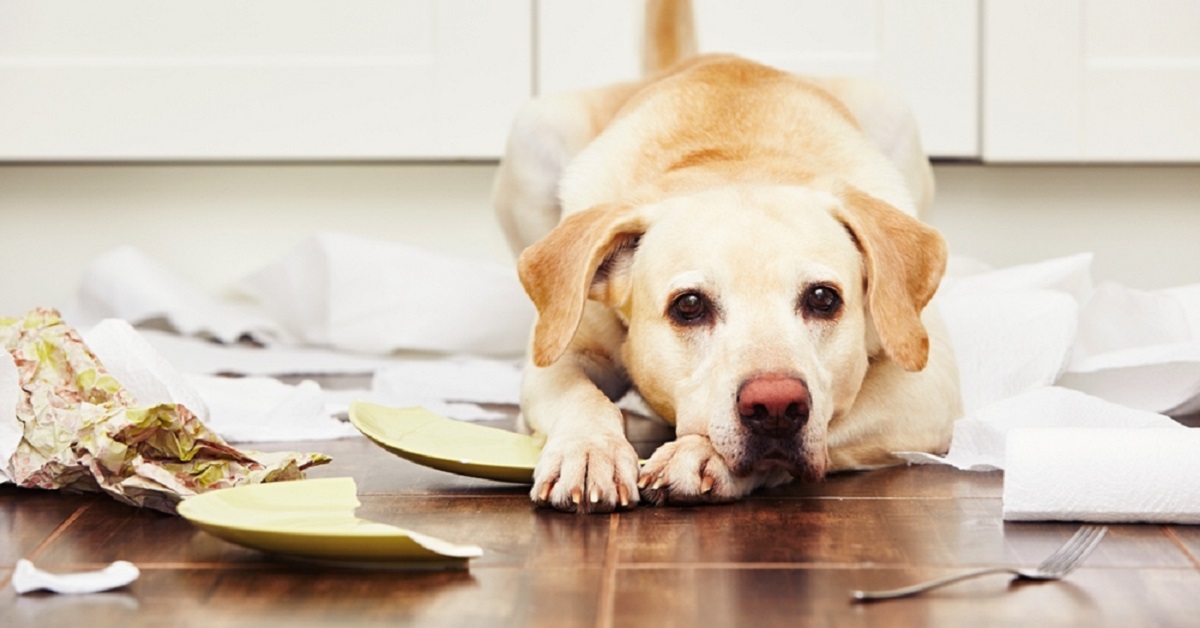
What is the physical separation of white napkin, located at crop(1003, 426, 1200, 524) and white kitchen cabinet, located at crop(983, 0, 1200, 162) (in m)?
2.09

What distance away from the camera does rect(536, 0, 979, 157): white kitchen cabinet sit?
3582mm

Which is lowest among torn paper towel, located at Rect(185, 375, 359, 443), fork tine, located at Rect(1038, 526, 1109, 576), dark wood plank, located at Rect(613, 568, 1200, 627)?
torn paper towel, located at Rect(185, 375, 359, 443)

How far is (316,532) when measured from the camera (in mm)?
1379

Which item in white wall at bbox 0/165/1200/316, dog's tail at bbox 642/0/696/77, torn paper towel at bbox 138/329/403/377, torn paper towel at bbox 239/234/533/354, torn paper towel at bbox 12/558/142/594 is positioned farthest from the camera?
white wall at bbox 0/165/1200/316

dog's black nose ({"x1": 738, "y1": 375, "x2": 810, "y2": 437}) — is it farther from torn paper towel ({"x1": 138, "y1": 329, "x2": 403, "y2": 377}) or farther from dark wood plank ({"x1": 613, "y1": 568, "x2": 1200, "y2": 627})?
torn paper towel ({"x1": 138, "y1": 329, "x2": 403, "y2": 377})

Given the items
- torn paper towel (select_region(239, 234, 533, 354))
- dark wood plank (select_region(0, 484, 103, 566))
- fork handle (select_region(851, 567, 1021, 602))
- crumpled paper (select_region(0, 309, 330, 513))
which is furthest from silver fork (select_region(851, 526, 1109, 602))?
torn paper towel (select_region(239, 234, 533, 354))

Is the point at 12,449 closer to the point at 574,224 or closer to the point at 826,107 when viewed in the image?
the point at 574,224

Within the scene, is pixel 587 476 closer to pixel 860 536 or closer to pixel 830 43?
pixel 860 536

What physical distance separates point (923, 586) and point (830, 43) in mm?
2502

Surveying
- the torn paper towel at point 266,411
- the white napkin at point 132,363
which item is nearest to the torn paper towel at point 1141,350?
the torn paper towel at point 266,411

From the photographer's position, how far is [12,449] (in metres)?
1.82

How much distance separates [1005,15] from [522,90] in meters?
1.22

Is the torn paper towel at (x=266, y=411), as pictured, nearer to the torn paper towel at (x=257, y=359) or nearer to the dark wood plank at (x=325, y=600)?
the torn paper towel at (x=257, y=359)

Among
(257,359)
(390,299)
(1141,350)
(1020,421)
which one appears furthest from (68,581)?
(390,299)
